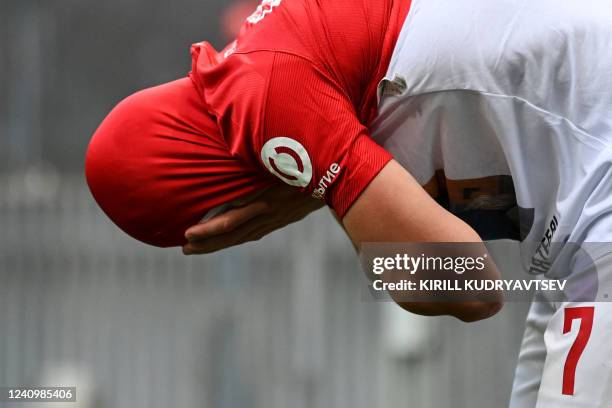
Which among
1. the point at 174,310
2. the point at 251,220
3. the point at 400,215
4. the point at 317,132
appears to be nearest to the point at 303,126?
the point at 317,132

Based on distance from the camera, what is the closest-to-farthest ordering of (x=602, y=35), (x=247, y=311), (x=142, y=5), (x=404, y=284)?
(x=602, y=35) < (x=404, y=284) < (x=247, y=311) < (x=142, y=5)

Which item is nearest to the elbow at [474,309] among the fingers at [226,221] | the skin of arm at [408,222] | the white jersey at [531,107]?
the skin of arm at [408,222]

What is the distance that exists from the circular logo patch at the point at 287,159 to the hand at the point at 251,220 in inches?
6.9

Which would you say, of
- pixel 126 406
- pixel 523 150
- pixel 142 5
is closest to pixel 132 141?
pixel 523 150

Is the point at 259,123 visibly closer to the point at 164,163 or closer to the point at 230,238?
the point at 164,163

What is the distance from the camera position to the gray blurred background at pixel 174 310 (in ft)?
12.3

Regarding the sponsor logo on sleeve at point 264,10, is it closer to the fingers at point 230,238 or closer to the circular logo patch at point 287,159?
the circular logo patch at point 287,159

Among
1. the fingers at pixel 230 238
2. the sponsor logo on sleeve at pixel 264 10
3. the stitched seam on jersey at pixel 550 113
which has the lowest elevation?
the fingers at pixel 230 238

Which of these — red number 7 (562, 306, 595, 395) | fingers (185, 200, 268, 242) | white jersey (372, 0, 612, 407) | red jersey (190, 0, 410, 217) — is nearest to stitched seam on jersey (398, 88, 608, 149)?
white jersey (372, 0, 612, 407)

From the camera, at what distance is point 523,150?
1.39 metres

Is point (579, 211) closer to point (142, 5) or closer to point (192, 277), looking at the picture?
point (192, 277)

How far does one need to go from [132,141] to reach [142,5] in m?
3.29

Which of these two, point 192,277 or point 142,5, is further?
point 142,5

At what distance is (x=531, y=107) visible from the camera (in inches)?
53.2
